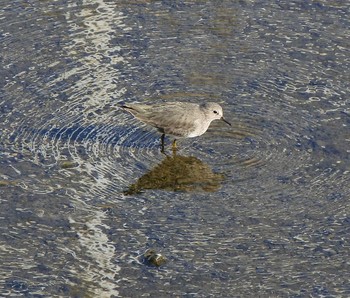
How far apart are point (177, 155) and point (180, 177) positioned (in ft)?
Result: 1.82

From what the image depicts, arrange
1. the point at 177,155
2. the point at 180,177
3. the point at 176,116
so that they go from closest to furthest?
the point at 180,177, the point at 177,155, the point at 176,116

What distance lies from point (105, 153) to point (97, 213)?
54.8 inches

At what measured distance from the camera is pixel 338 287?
9.70m

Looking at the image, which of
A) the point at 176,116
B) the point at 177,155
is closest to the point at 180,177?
the point at 177,155

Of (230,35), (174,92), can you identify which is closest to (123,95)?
(174,92)

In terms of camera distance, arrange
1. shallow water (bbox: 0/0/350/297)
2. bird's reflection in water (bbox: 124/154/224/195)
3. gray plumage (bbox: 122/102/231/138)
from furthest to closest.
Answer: gray plumage (bbox: 122/102/231/138) → bird's reflection in water (bbox: 124/154/224/195) → shallow water (bbox: 0/0/350/297)

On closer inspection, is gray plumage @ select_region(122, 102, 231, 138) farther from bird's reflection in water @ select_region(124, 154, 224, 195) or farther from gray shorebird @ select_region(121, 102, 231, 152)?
bird's reflection in water @ select_region(124, 154, 224, 195)

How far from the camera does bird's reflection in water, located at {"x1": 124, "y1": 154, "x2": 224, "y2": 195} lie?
37.9 ft

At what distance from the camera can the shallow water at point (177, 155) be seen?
32.8ft

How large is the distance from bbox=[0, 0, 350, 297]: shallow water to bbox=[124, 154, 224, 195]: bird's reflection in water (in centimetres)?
3

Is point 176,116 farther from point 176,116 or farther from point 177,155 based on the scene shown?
point 177,155

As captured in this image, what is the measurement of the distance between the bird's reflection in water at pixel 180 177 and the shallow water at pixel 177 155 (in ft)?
0.08

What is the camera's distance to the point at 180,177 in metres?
A: 11.9

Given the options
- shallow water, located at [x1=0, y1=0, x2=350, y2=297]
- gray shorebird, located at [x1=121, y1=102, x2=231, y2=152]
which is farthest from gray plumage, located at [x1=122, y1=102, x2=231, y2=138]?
shallow water, located at [x1=0, y1=0, x2=350, y2=297]
